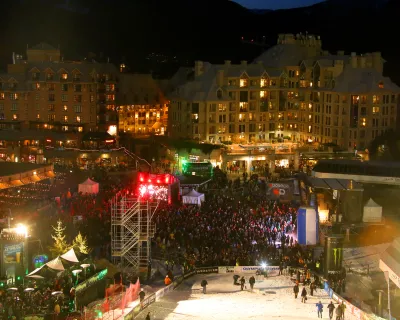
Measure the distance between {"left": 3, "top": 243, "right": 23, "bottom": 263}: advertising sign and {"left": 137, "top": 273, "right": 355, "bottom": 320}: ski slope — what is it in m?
5.08

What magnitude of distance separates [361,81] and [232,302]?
37847 mm

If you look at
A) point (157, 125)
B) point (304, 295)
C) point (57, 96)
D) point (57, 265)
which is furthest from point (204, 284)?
point (157, 125)

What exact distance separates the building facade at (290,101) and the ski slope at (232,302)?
31823 mm

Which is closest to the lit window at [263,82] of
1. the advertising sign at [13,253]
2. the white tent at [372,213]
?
the white tent at [372,213]

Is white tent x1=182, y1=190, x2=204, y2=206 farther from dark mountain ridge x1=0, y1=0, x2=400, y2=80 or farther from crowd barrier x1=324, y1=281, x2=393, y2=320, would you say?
dark mountain ridge x1=0, y1=0, x2=400, y2=80

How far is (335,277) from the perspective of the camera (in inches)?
1222

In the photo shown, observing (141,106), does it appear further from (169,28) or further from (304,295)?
(169,28)

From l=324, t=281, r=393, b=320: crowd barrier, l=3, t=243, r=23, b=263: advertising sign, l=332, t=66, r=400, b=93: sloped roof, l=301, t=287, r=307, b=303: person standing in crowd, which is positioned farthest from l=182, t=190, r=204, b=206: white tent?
l=332, t=66, r=400, b=93: sloped roof

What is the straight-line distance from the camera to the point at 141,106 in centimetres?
7056

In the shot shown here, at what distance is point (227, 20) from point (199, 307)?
441ft

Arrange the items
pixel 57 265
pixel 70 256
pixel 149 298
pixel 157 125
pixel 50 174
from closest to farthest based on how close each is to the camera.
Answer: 1. pixel 57 265
2. pixel 149 298
3. pixel 70 256
4. pixel 50 174
5. pixel 157 125

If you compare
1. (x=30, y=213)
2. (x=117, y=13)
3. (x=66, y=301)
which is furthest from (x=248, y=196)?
(x=117, y=13)

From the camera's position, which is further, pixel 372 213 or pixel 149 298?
pixel 372 213

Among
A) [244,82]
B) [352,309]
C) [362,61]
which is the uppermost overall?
[362,61]
